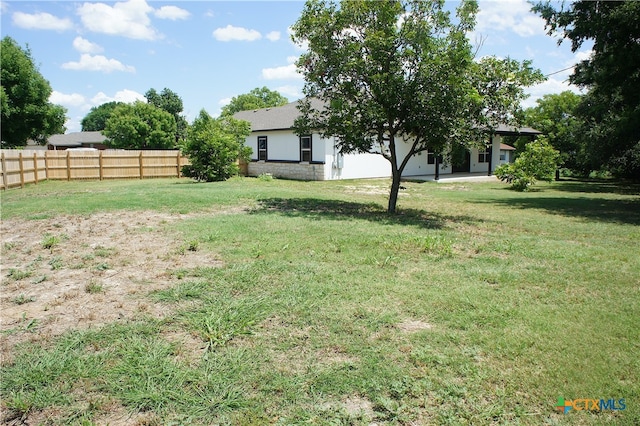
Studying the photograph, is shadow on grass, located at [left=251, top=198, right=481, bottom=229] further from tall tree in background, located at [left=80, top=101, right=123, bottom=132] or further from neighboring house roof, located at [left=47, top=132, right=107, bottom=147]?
tall tree in background, located at [left=80, top=101, right=123, bottom=132]

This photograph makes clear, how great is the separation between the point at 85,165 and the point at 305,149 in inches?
444

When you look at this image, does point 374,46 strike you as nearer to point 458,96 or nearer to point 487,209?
point 458,96

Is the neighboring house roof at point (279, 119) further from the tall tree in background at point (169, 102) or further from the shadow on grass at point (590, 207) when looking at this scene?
the tall tree in background at point (169, 102)

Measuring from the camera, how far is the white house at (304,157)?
22797 millimetres

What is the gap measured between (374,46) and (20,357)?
28.3 ft

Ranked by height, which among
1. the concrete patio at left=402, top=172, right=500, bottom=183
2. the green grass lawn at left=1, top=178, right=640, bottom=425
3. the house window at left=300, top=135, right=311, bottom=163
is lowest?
the green grass lawn at left=1, top=178, right=640, bottom=425

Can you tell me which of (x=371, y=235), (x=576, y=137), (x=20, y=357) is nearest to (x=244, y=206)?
(x=371, y=235)

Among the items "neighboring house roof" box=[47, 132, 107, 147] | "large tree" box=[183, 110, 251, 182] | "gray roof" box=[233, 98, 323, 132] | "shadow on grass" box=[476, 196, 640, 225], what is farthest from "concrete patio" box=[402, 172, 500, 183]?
"neighboring house roof" box=[47, 132, 107, 147]

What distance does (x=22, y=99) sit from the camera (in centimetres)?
3170

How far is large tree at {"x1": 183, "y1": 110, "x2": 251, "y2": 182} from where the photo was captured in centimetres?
1983

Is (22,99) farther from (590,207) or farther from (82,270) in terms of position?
(590,207)

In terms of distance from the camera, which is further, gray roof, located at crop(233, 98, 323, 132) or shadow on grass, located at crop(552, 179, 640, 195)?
gray roof, located at crop(233, 98, 323, 132)

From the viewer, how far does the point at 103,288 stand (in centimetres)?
456

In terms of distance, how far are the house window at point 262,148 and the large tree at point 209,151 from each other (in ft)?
18.2
